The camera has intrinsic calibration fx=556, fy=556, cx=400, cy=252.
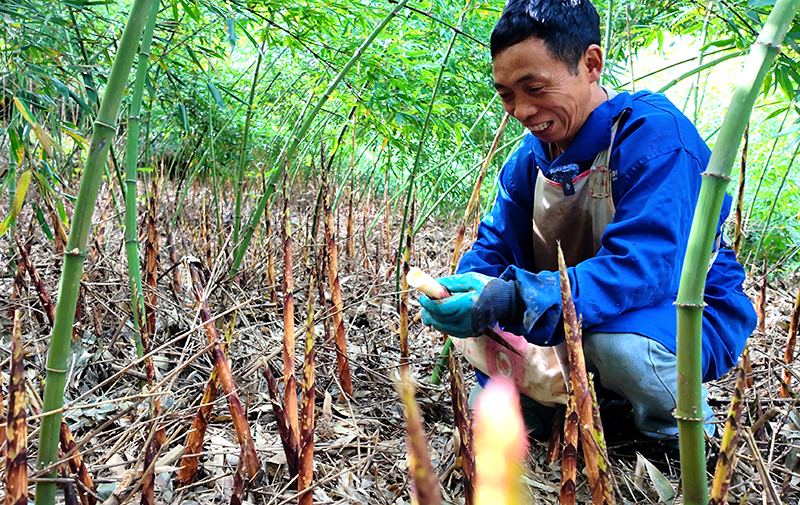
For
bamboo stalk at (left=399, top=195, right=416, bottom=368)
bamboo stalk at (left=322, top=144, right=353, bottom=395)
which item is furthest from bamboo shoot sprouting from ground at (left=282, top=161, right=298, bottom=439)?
bamboo stalk at (left=399, top=195, right=416, bottom=368)

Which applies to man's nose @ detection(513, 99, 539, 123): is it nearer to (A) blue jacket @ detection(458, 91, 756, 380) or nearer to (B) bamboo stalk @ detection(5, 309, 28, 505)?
(A) blue jacket @ detection(458, 91, 756, 380)

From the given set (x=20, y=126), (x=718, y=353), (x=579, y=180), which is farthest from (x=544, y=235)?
(x=20, y=126)

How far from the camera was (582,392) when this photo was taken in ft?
1.83

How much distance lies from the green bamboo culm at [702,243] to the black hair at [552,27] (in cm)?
61

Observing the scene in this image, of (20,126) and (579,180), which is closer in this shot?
(20,126)

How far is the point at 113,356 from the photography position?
4.62 feet

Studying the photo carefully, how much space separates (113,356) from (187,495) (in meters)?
0.60

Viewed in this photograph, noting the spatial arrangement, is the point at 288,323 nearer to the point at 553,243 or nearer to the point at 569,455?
the point at 569,455

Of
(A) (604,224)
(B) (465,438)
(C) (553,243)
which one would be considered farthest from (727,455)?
(C) (553,243)

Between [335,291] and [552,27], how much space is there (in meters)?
0.72

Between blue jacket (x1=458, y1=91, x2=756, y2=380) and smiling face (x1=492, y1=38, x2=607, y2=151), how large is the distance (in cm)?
4

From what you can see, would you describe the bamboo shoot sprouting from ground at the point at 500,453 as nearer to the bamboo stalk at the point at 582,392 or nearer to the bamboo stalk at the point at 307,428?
the bamboo stalk at the point at 582,392

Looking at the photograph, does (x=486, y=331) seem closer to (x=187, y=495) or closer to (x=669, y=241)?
(x=669, y=241)

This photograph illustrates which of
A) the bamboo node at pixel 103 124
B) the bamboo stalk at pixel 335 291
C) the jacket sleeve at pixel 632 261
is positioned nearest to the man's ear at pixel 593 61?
the jacket sleeve at pixel 632 261
